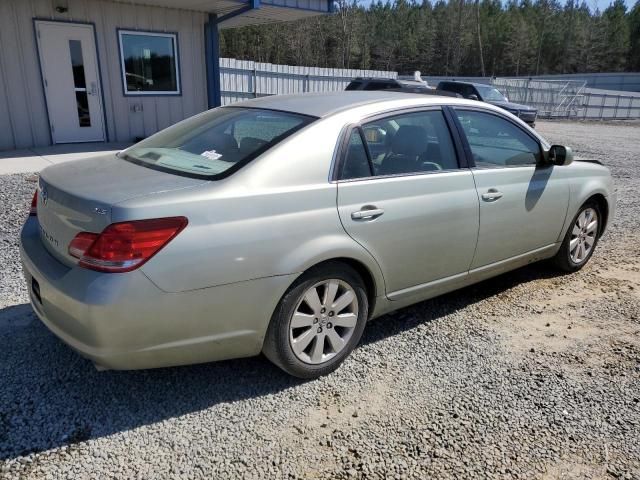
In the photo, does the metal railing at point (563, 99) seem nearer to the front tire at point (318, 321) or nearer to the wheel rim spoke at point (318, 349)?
the front tire at point (318, 321)

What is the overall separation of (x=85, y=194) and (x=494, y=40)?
252 ft

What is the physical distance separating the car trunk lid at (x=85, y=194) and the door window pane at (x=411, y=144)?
1.14 m

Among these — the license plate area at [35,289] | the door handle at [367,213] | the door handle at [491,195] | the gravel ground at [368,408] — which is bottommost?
the gravel ground at [368,408]

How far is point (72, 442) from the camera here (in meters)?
2.44

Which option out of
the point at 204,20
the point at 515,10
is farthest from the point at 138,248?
the point at 515,10

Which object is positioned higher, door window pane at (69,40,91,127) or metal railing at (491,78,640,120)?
door window pane at (69,40,91,127)

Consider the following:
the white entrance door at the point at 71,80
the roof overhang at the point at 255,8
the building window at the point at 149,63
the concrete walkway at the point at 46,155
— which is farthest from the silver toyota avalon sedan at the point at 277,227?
the building window at the point at 149,63

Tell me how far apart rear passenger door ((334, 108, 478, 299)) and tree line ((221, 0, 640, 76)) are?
53.9 meters

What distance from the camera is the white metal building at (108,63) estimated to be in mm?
9656

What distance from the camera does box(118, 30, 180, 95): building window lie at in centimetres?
1088

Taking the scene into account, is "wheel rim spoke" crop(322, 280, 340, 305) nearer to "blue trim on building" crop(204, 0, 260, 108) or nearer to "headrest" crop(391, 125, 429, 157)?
"headrest" crop(391, 125, 429, 157)

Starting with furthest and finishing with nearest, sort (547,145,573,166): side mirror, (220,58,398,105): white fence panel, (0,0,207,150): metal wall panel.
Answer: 1. (220,58,398,105): white fence panel
2. (0,0,207,150): metal wall panel
3. (547,145,573,166): side mirror

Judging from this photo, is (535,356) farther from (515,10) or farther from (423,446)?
(515,10)

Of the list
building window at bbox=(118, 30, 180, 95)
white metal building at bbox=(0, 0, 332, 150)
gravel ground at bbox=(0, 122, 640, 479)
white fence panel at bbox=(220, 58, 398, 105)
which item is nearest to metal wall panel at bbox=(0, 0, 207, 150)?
white metal building at bbox=(0, 0, 332, 150)
